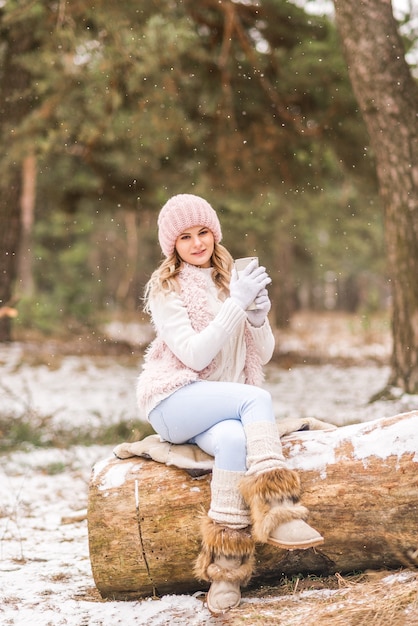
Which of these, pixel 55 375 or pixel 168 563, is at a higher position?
pixel 55 375

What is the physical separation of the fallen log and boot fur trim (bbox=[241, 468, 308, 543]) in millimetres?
193

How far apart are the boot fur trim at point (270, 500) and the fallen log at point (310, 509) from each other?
7.6 inches

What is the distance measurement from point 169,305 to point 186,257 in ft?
1.01

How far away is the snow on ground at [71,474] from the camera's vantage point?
3277 millimetres

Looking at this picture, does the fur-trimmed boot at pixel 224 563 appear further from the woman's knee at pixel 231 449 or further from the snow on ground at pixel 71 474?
the woman's knee at pixel 231 449

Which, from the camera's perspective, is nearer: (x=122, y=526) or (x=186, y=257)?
(x=122, y=526)

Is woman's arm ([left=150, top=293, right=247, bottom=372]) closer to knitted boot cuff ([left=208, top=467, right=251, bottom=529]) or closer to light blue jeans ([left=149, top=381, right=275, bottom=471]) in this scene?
light blue jeans ([left=149, top=381, right=275, bottom=471])

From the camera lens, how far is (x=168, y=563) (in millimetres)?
3305

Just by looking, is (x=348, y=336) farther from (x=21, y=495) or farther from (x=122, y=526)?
(x=122, y=526)

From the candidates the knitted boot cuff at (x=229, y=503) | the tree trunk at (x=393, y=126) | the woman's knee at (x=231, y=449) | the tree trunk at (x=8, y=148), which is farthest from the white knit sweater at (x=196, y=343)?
the tree trunk at (x=8, y=148)

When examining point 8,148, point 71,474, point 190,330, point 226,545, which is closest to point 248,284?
point 190,330

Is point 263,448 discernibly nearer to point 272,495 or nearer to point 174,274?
point 272,495

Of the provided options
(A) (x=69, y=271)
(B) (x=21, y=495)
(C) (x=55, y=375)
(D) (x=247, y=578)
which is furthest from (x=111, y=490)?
(A) (x=69, y=271)

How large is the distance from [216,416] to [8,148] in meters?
8.10
